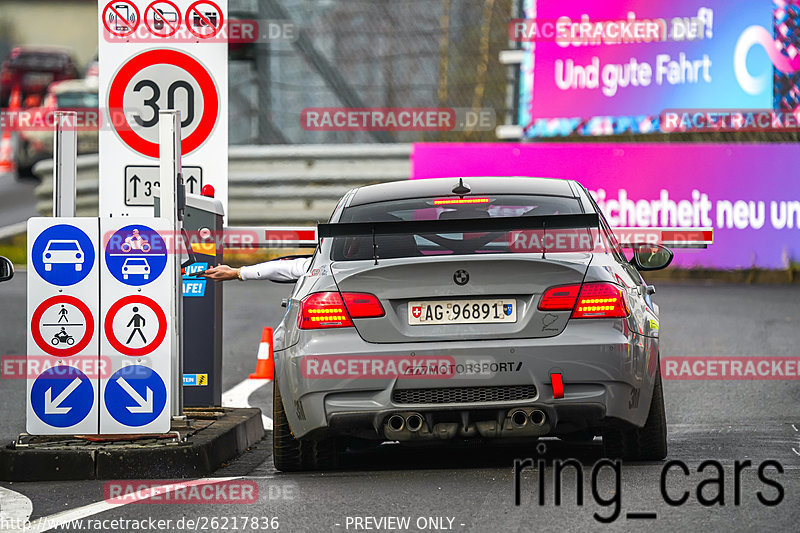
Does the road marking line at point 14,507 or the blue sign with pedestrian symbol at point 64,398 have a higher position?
the blue sign with pedestrian symbol at point 64,398

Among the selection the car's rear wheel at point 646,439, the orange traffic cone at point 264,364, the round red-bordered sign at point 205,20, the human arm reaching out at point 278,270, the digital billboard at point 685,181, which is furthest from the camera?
the digital billboard at point 685,181

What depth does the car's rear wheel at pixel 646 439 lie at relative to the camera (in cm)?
806

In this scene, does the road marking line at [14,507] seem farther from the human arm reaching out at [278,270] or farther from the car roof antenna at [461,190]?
the car roof antenna at [461,190]

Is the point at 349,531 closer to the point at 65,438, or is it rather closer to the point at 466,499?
the point at 466,499

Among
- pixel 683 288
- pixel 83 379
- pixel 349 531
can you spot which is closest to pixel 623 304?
pixel 349 531

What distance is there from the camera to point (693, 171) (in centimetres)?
2031

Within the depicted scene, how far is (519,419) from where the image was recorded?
769cm

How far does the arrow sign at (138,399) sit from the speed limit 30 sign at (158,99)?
154cm

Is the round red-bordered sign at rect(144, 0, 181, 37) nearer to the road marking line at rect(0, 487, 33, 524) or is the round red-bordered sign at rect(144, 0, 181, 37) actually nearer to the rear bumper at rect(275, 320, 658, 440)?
the rear bumper at rect(275, 320, 658, 440)

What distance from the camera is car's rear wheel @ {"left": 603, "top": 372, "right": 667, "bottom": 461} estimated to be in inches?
317

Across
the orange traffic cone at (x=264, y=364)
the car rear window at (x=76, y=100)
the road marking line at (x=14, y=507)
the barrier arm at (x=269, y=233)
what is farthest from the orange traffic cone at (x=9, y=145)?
the road marking line at (x=14, y=507)

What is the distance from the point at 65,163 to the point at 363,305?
1.97m

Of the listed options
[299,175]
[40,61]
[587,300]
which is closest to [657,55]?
[299,175]

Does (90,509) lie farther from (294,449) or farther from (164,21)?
(164,21)
